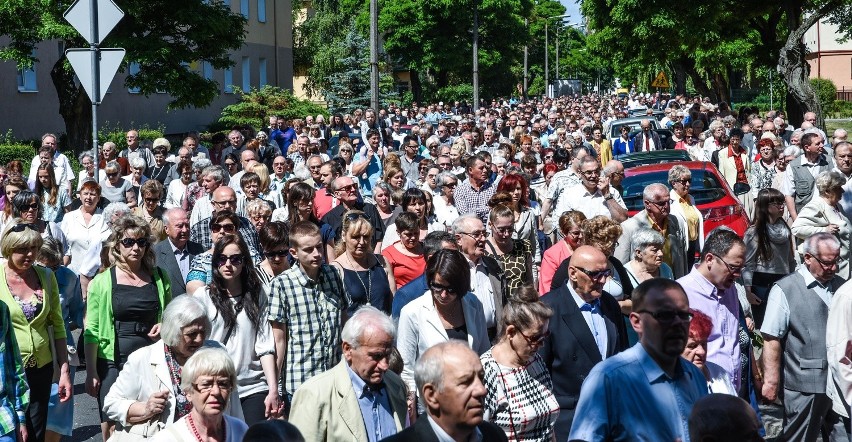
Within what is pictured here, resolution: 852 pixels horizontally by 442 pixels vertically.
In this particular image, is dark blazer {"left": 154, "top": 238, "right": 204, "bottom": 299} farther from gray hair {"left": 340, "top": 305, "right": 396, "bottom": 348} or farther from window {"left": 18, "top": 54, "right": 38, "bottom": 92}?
window {"left": 18, "top": 54, "right": 38, "bottom": 92}

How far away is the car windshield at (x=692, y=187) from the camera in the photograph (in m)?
14.6

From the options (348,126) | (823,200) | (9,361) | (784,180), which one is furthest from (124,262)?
(348,126)

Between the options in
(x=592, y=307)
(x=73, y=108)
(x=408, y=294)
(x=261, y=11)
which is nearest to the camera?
(x=592, y=307)

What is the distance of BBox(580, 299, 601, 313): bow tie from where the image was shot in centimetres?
684

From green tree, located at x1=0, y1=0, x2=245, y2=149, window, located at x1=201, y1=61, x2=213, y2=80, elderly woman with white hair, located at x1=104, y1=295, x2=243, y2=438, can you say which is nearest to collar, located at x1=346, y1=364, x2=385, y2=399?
elderly woman with white hair, located at x1=104, y1=295, x2=243, y2=438

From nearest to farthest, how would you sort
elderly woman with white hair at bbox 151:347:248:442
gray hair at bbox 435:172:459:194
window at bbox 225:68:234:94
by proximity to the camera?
1. elderly woman with white hair at bbox 151:347:248:442
2. gray hair at bbox 435:172:459:194
3. window at bbox 225:68:234:94

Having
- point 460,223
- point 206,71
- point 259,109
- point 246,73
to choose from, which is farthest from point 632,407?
point 246,73

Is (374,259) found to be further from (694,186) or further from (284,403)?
(694,186)

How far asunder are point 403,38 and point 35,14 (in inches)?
1841

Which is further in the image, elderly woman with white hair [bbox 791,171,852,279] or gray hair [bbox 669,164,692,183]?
gray hair [bbox 669,164,692,183]

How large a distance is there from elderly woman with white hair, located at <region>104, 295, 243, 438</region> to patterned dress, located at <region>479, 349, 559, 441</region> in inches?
47.2

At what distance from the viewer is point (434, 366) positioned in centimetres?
451

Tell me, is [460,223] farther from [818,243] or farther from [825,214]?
[825,214]

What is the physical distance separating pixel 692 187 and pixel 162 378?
9.95 meters
